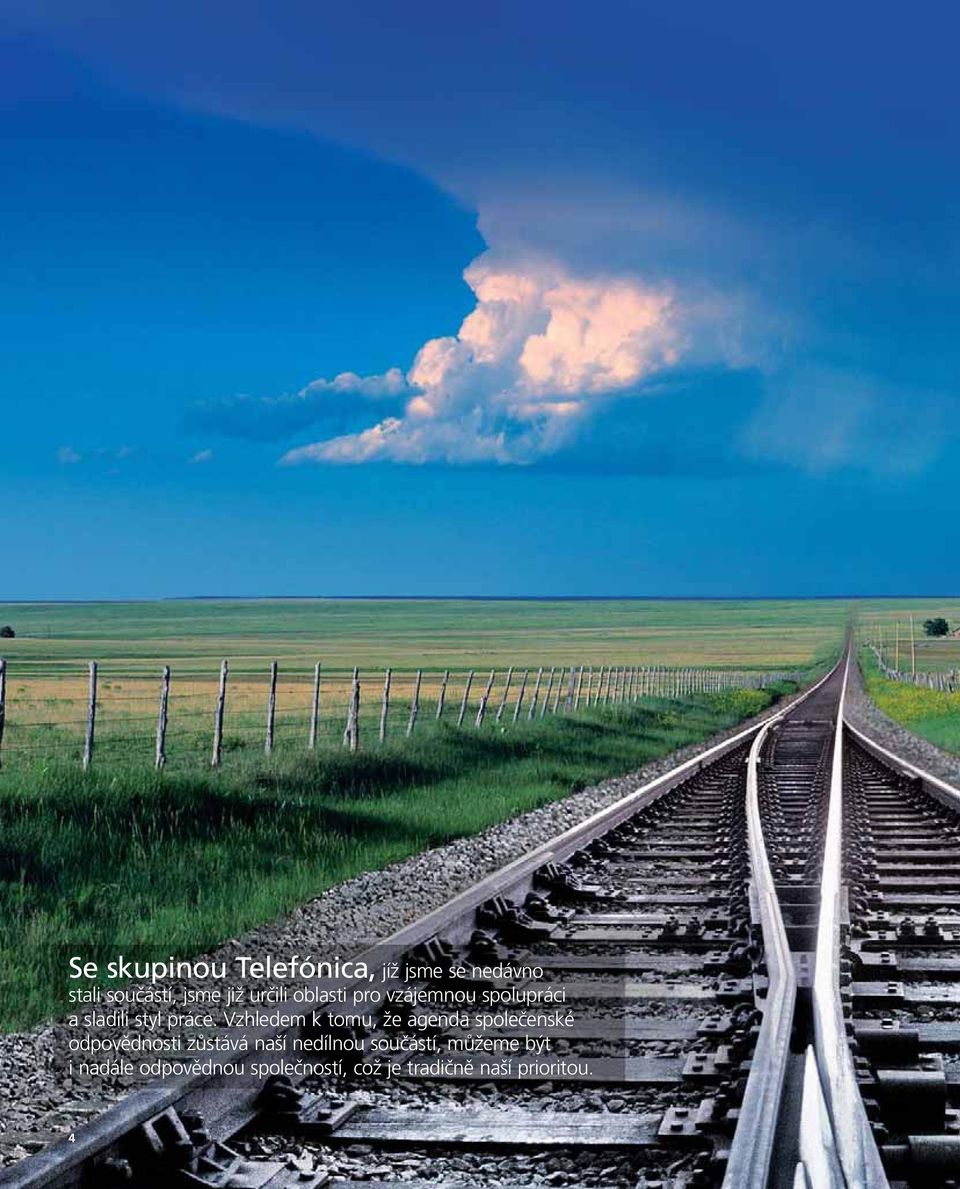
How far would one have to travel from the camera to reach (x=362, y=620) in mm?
196000

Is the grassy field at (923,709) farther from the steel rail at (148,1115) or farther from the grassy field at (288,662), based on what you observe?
the steel rail at (148,1115)

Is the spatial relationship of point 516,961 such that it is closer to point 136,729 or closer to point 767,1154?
point 767,1154

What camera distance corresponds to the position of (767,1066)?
15.8 ft

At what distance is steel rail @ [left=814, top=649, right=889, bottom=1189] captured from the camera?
148 inches

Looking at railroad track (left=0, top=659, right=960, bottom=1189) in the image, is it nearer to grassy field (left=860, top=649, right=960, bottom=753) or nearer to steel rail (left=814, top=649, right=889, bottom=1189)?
steel rail (left=814, top=649, right=889, bottom=1189)

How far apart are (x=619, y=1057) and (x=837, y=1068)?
1.00m

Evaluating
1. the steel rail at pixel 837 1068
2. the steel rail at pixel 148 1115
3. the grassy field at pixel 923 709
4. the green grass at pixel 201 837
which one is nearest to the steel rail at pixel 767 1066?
the steel rail at pixel 837 1068

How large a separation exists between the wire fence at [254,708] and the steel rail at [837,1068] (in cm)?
1021

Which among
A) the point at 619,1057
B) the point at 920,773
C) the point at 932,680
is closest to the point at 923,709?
the point at 932,680

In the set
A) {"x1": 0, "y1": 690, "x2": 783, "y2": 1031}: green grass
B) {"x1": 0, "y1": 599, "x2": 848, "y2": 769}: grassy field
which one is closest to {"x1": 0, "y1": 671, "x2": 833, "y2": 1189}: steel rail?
{"x1": 0, "y1": 690, "x2": 783, "y2": 1031}: green grass

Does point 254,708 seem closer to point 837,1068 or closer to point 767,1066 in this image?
point 767,1066

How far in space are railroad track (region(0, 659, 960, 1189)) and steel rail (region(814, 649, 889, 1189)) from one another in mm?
13

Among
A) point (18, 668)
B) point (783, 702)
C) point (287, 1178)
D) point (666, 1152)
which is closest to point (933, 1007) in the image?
point (666, 1152)

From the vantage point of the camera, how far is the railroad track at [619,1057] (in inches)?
165
